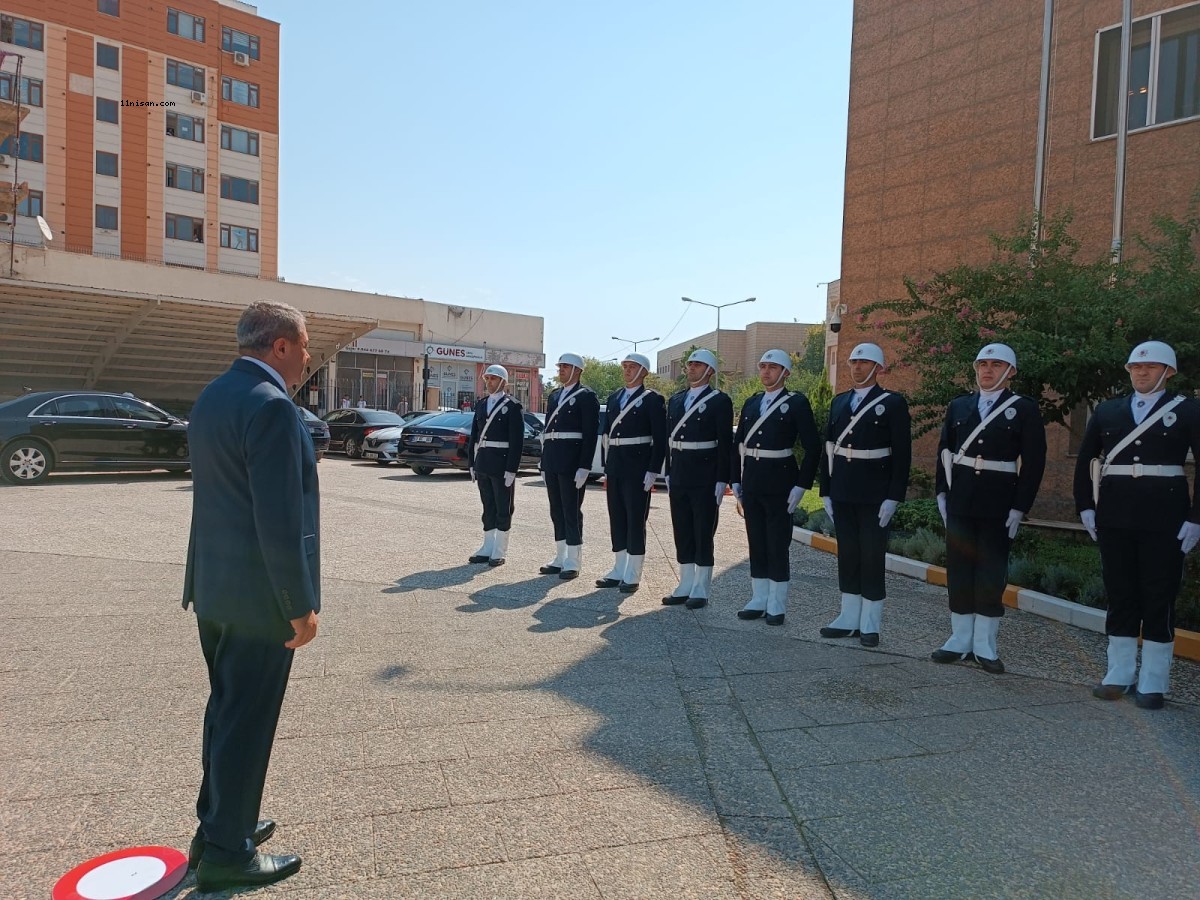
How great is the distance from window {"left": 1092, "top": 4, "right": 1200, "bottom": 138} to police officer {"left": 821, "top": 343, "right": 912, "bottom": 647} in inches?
360

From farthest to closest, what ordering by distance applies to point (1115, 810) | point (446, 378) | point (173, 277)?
point (446, 378)
point (173, 277)
point (1115, 810)

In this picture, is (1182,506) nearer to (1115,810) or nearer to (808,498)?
(1115,810)

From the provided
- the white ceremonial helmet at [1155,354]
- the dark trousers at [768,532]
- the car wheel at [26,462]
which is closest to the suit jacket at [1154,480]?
the white ceremonial helmet at [1155,354]

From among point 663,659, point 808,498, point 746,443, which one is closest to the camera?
point 663,659

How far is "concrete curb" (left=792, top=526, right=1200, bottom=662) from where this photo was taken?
6.47m

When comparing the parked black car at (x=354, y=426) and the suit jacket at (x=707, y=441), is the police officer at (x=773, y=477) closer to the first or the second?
the suit jacket at (x=707, y=441)

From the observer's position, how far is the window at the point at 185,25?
143 feet

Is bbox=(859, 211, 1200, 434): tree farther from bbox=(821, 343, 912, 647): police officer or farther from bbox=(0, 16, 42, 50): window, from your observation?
bbox=(0, 16, 42, 50): window

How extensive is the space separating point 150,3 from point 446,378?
21.8m

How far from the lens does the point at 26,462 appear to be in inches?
582

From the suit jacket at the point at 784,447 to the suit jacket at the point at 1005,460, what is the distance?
127 cm

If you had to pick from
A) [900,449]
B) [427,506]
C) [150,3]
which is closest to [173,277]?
[150,3]

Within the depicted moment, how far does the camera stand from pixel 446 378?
50.0m

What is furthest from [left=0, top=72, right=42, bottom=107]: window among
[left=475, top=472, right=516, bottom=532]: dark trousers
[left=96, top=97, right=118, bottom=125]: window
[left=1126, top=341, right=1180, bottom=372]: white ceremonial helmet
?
[left=1126, top=341, right=1180, bottom=372]: white ceremonial helmet
